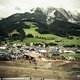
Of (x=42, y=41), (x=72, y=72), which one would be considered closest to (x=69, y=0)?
(x=42, y=41)

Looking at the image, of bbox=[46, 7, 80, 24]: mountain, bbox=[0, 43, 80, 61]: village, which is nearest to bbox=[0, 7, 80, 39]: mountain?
bbox=[46, 7, 80, 24]: mountain

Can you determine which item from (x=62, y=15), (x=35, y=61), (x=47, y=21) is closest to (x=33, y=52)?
(x=35, y=61)

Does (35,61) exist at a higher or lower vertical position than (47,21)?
lower

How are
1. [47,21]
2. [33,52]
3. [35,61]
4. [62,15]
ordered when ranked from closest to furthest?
1. [33,52]
2. [35,61]
3. [62,15]
4. [47,21]

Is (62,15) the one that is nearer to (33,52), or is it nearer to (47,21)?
(47,21)

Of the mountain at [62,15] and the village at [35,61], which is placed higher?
the mountain at [62,15]

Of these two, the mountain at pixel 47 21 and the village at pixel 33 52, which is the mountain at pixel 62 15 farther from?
the village at pixel 33 52

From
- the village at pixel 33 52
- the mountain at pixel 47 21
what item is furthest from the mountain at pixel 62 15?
the village at pixel 33 52

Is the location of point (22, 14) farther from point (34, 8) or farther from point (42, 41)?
point (42, 41)
